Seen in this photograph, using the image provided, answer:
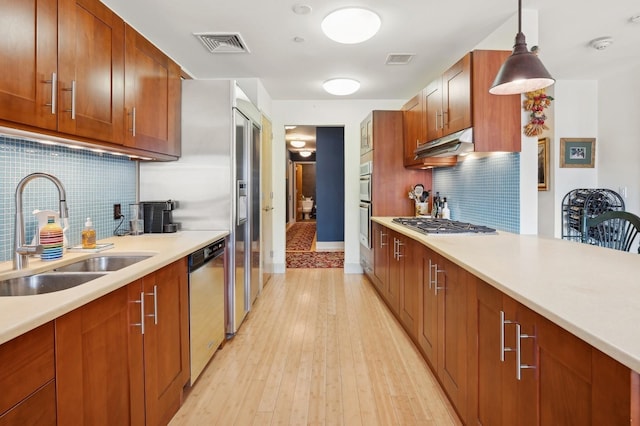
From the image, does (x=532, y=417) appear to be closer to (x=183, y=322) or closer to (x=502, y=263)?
(x=502, y=263)

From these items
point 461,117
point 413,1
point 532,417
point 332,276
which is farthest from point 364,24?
point 332,276

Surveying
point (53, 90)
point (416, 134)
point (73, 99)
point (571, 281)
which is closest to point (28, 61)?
point (53, 90)

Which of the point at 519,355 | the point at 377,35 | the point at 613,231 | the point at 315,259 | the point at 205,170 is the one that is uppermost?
the point at 377,35

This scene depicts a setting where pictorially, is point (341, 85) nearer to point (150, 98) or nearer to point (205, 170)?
point (205, 170)

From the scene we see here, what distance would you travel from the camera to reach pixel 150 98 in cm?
237

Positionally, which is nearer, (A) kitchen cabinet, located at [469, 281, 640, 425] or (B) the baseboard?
(A) kitchen cabinet, located at [469, 281, 640, 425]

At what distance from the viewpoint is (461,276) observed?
1.76m

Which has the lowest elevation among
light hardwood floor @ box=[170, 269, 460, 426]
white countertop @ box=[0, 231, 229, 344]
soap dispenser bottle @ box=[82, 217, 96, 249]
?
light hardwood floor @ box=[170, 269, 460, 426]

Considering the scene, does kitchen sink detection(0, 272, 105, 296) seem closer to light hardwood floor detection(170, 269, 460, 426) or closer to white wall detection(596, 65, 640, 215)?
light hardwood floor detection(170, 269, 460, 426)

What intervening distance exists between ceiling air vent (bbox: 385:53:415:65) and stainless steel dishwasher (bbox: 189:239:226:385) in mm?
2506

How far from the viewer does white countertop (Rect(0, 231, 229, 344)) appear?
929 mm

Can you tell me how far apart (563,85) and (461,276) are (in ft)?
14.2

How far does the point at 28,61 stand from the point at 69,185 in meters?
0.88

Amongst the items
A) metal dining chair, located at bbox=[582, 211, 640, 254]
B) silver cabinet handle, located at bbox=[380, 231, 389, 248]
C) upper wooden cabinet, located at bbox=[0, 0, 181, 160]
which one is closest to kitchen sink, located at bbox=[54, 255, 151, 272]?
upper wooden cabinet, located at bbox=[0, 0, 181, 160]
